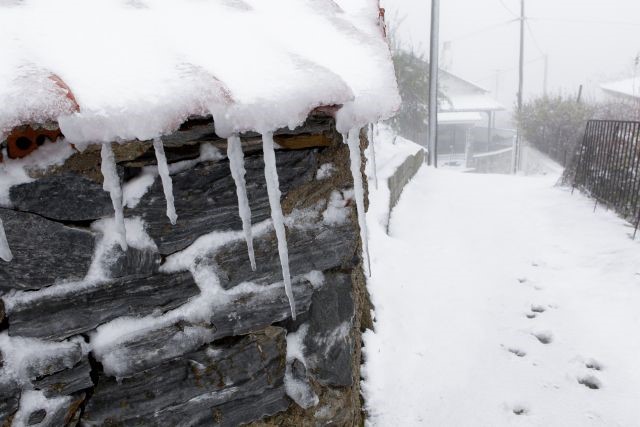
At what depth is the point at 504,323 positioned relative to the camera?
4203mm

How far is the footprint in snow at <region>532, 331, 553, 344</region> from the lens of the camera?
3885 millimetres

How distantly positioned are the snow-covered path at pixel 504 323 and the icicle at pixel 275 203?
1.71m

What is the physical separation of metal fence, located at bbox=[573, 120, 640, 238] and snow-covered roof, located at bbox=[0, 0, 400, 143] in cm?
598

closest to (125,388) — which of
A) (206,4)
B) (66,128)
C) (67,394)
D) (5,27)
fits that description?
(67,394)

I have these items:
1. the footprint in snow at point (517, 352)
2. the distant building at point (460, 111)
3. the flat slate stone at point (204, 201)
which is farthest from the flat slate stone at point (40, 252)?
the distant building at point (460, 111)

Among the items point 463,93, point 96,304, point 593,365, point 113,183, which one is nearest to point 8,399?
point 96,304

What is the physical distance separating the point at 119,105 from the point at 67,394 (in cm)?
100

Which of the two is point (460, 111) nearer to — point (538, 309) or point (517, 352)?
point (538, 309)

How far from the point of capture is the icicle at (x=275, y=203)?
1.53 m

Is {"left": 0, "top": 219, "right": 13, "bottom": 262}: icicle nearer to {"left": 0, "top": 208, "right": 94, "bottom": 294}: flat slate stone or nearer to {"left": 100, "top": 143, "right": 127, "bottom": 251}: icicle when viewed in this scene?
{"left": 0, "top": 208, "right": 94, "bottom": 294}: flat slate stone

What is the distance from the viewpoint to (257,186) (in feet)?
5.75

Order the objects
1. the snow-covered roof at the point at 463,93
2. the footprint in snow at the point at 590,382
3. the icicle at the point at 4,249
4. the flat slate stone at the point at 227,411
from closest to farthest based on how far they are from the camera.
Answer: the icicle at the point at 4,249 → the flat slate stone at the point at 227,411 → the footprint in snow at the point at 590,382 → the snow-covered roof at the point at 463,93

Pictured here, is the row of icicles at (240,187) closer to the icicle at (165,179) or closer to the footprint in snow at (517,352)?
the icicle at (165,179)

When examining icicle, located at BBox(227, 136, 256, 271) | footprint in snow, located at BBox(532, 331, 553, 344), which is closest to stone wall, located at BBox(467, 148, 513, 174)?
footprint in snow, located at BBox(532, 331, 553, 344)
